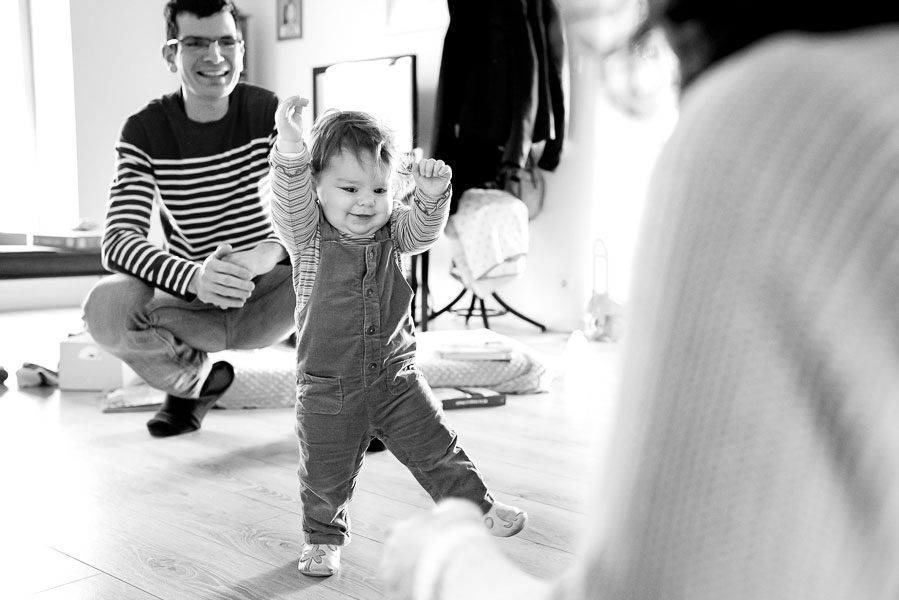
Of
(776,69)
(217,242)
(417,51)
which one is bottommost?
(217,242)

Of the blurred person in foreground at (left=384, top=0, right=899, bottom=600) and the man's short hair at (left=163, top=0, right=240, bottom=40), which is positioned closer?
the blurred person in foreground at (left=384, top=0, right=899, bottom=600)

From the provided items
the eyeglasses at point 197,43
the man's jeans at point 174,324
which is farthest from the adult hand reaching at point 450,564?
the eyeglasses at point 197,43

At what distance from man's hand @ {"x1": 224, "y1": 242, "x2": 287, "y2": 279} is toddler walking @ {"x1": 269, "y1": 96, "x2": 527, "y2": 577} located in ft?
1.67

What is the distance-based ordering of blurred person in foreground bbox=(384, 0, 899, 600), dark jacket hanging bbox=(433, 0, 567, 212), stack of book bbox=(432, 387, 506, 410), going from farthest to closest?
dark jacket hanging bbox=(433, 0, 567, 212)
stack of book bbox=(432, 387, 506, 410)
blurred person in foreground bbox=(384, 0, 899, 600)

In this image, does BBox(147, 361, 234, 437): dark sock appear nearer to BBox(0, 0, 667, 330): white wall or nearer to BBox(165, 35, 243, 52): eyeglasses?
BBox(165, 35, 243, 52): eyeglasses

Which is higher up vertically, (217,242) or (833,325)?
(833,325)

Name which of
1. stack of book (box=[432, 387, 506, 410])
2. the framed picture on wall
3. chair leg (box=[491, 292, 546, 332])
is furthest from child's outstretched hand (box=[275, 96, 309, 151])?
the framed picture on wall

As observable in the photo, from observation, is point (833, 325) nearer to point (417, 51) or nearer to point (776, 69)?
point (776, 69)

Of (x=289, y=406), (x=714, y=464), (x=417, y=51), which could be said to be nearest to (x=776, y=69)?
(x=714, y=464)

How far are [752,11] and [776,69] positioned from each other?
41mm

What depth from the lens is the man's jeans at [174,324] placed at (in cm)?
215

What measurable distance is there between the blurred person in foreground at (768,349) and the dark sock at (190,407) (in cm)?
202

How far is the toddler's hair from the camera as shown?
148 cm

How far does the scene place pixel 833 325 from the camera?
12.7 inches
